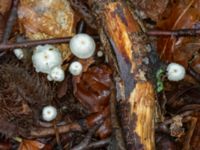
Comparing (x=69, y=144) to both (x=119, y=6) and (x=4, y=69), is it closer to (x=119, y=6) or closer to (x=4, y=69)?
(x=4, y=69)

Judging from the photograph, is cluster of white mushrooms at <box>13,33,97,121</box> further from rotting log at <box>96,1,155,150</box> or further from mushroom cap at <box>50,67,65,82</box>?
rotting log at <box>96,1,155,150</box>

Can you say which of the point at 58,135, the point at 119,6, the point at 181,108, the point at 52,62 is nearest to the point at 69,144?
the point at 58,135

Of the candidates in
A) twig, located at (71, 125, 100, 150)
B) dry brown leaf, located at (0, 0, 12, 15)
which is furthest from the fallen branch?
dry brown leaf, located at (0, 0, 12, 15)

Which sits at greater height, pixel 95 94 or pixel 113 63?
pixel 113 63

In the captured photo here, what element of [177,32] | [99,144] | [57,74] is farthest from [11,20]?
[177,32]

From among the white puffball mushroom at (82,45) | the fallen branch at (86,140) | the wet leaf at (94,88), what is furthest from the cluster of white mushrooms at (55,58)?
the fallen branch at (86,140)

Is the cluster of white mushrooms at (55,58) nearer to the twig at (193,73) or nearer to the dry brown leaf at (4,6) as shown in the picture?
the dry brown leaf at (4,6)
